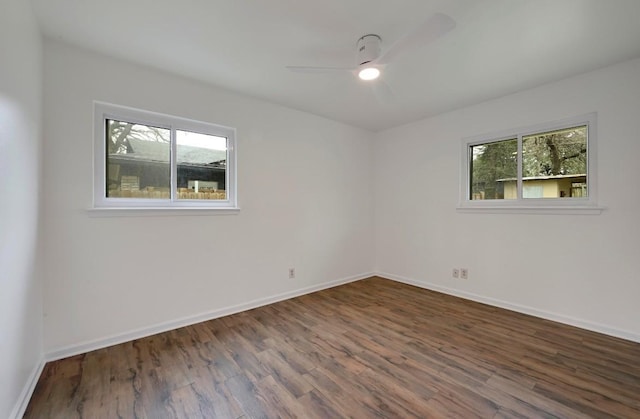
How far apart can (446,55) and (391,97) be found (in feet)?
2.87

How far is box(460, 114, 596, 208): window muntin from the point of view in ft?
8.58

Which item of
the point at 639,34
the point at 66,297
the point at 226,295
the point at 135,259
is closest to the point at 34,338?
the point at 66,297

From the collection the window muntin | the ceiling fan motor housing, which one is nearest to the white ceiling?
the ceiling fan motor housing

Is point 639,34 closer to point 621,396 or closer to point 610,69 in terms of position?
point 610,69

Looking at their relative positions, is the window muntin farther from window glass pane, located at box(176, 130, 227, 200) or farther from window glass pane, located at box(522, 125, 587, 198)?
window glass pane, located at box(176, 130, 227, 200)

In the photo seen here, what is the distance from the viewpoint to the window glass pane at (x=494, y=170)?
10.2 ft

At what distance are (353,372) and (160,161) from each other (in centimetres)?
252

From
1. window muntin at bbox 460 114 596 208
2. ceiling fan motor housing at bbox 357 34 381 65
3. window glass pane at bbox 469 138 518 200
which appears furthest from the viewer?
window glass pane at bbox 469 138 518 200

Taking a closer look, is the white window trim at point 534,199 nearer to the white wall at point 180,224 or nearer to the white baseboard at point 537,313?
the white baseboard at point 537,313

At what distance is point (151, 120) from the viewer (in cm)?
250

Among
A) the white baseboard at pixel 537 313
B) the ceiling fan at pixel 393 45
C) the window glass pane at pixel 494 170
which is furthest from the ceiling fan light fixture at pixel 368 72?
the white baseboard at pixel 537 313

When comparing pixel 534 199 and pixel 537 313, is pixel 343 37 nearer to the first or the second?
pixel 534 199

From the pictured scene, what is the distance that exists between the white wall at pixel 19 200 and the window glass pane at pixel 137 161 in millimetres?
483

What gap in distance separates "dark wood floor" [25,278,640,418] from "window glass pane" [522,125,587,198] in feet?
4.56
